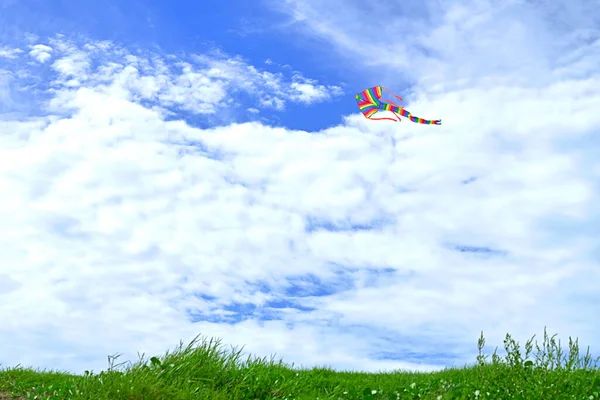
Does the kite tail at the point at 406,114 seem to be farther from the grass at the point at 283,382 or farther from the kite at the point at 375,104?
the grass at the point at 283,382

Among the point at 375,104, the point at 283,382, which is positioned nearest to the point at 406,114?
the point at 375,104

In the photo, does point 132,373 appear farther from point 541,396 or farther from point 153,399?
point 541,396

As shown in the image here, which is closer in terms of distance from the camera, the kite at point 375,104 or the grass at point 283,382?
the grass at point 283,382

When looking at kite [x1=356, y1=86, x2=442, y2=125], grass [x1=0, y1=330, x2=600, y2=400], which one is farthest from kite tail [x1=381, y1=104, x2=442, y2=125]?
grass [x1=0, y1=330, x2=600, y2=400]

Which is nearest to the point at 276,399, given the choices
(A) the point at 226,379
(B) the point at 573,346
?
(A) the point at 226,379

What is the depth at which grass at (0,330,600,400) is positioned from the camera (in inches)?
363

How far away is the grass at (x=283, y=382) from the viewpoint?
30.2ft

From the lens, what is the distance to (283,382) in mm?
11125

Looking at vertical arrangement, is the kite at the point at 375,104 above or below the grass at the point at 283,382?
above

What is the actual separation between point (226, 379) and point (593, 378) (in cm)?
577

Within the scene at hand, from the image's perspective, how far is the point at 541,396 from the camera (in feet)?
29.0

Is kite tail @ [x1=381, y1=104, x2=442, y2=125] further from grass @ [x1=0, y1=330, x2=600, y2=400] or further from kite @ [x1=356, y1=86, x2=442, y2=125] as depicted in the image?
grass @ [x1=0, y1=330, x2=600, y2=400]

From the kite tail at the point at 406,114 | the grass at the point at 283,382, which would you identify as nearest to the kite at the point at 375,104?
the kite tail at the point at 406,114

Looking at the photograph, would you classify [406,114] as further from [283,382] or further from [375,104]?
[283,382]
